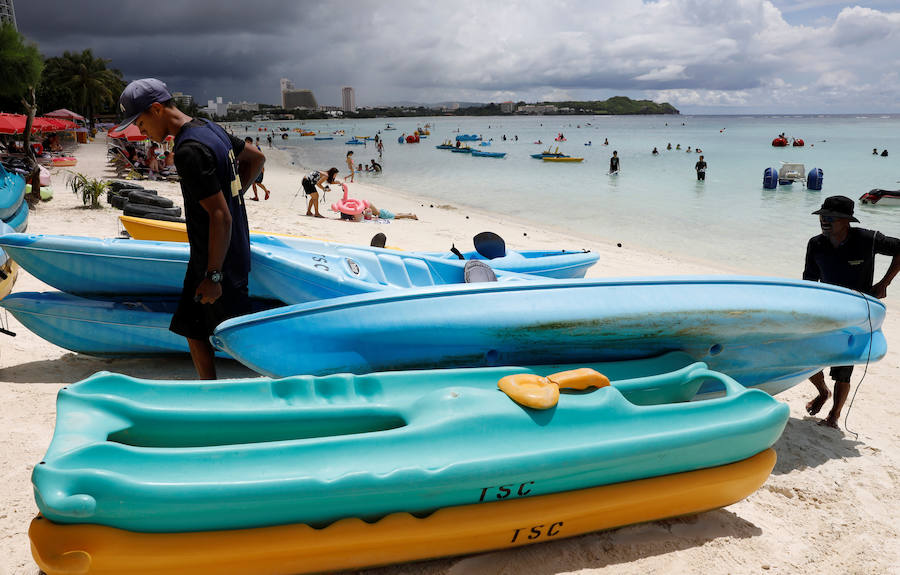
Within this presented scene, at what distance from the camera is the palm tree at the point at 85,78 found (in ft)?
155

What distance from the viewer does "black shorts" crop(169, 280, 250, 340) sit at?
278 centimetres

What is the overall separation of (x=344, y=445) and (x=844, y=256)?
3.42 metres

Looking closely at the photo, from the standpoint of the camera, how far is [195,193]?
2.46m

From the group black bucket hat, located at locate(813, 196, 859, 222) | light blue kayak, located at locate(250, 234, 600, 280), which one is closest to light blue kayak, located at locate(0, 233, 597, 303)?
light blue kayak, located at locate(250, 234, 600, 280)

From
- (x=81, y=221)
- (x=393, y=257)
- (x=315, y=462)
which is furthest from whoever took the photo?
(x=81, y=221)

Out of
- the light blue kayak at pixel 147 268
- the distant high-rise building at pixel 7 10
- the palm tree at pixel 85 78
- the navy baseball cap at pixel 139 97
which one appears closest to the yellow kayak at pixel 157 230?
the light blue kayak at pixel 147 268

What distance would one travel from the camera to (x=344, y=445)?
6.72 feet

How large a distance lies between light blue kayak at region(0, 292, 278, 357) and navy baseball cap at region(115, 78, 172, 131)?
173 cm

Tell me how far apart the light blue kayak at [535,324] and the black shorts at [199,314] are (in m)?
0.07

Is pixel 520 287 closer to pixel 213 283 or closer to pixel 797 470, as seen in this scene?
pixel 213 283

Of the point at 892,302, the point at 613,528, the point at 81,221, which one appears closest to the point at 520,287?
the point at 613,528

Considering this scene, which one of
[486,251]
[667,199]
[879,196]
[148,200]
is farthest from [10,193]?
[879,196]

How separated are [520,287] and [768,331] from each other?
137cm

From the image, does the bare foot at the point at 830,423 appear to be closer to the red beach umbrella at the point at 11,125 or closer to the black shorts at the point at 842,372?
the black shorts at the point at 842,372
